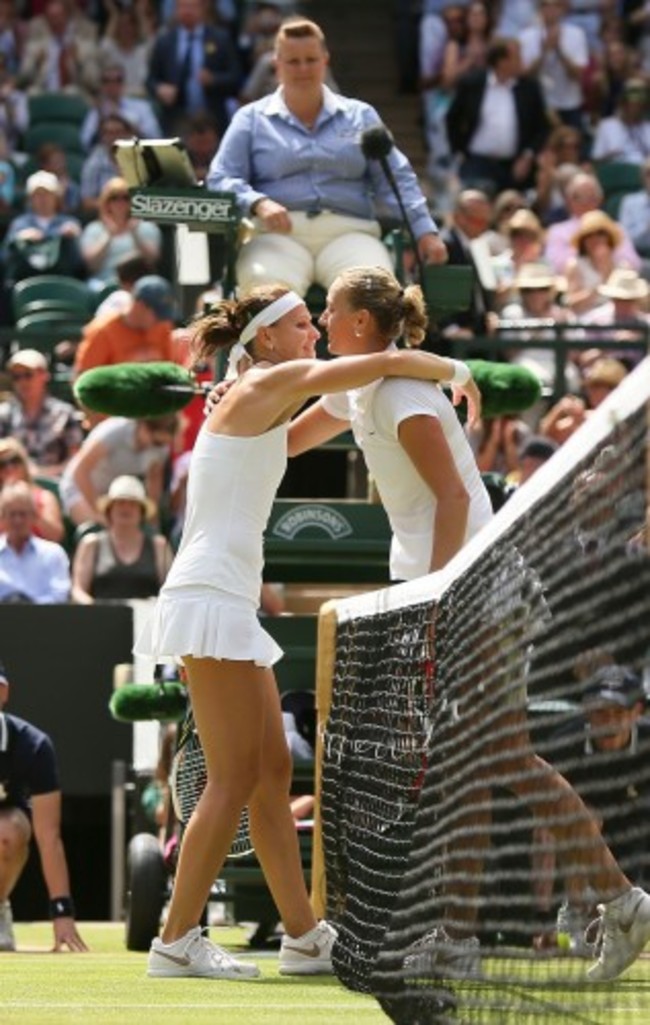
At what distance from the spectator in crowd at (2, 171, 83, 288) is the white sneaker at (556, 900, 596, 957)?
41.4ft

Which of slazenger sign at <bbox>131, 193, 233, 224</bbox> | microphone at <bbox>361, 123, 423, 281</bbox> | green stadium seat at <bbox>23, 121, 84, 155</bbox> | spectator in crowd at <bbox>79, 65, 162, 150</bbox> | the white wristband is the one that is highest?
spectator in crowd at <bbox>79, 65, 162, 150</bbox>

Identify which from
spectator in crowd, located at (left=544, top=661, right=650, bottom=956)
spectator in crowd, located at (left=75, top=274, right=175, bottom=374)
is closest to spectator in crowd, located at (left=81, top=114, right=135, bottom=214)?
spectator in crowd, located at (left=75, top=274, right=175, bottom=374)

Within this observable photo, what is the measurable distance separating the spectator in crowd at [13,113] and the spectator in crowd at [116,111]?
48 centimetres

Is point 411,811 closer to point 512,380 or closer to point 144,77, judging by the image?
point 512,380

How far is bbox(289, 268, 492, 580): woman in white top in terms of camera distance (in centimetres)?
821

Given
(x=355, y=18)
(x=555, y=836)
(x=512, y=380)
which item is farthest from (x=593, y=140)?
(x=555, y=836)

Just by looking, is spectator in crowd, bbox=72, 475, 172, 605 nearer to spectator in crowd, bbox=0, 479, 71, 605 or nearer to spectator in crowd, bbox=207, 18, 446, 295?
spectator in crowd, bbox=0, 479, 71, 605

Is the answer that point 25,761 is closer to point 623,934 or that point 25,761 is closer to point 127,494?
point 127,494

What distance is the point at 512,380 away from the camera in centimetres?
1066

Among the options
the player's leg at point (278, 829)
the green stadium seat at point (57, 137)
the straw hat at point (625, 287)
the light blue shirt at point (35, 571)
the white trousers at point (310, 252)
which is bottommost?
the player's leg at point (278, 829)

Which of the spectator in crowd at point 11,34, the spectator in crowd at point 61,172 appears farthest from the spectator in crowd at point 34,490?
the spectator in crowd at point 11,34

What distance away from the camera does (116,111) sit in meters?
22.5

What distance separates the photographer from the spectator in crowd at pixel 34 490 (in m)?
15.3

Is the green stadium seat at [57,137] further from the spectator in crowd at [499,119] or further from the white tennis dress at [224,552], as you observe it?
the white tennis dress at [224,552]
